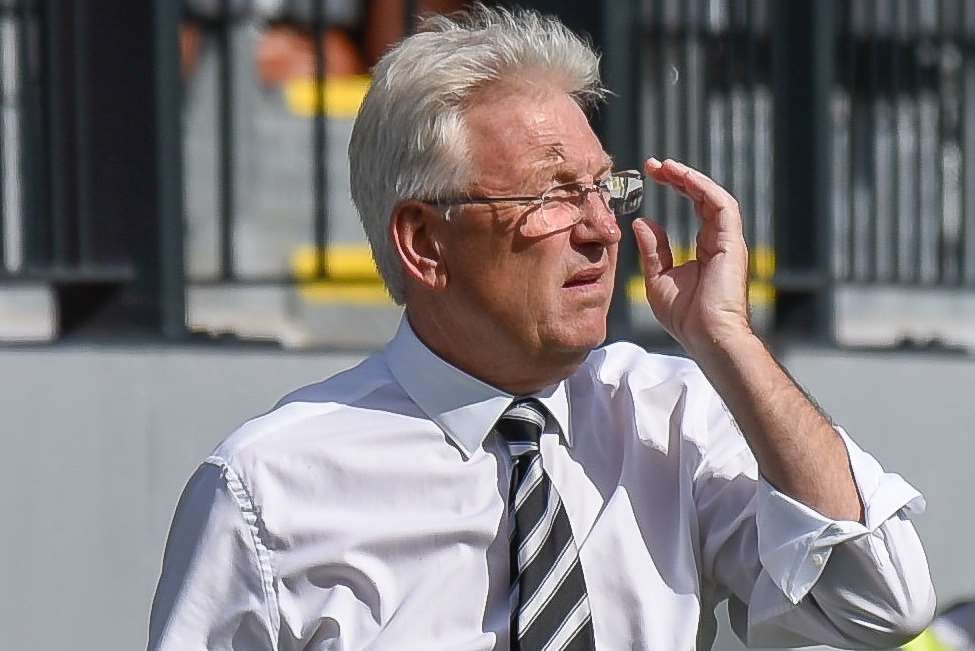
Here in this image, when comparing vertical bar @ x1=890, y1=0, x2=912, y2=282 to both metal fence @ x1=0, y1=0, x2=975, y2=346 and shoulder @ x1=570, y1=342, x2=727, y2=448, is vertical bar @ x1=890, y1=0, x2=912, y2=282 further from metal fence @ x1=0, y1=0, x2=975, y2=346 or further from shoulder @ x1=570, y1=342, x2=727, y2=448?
shoulder @ x1=570, y1=342, x2=727, y2=448

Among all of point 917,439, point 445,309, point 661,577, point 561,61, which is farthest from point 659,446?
point 917,439

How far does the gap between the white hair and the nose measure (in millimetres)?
170

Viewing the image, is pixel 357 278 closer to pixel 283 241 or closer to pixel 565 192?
pixel 283 241

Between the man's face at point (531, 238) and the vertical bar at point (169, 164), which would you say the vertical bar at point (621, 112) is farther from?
the man's face at point (531, 238)

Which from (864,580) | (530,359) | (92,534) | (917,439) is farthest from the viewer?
(917,439)

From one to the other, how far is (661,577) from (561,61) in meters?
0.77

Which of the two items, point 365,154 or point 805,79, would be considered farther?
point 805,79

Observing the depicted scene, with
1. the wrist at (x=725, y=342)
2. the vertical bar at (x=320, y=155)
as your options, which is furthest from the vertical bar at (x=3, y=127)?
the wrist at (x=725, y=342)

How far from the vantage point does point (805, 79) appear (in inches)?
183

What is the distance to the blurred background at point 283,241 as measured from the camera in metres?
3.97

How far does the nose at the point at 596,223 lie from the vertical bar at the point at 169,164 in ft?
5.65

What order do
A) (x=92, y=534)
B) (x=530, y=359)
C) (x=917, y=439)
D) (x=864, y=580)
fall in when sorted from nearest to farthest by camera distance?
1. (x=864, y=580)
2. (x=530, y=359)
3. (x=92, y=534)
4. (x=917, y=439)

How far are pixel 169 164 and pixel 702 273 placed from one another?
1.87m

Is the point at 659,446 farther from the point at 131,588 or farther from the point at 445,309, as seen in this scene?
the point at 131,588
